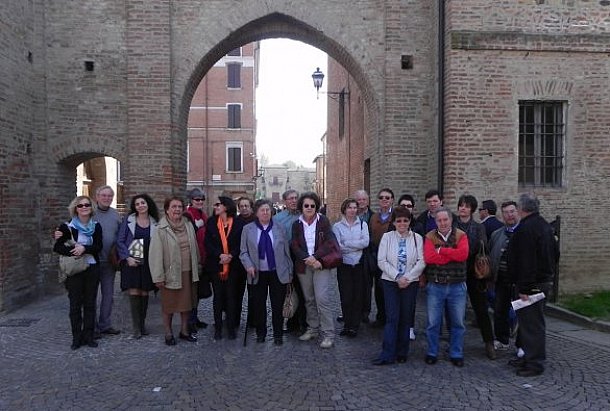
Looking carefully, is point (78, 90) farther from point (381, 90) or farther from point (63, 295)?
point (381, 90)

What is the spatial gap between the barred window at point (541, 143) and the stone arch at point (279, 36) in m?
2.72

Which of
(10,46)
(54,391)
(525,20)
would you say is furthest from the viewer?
(525,20)

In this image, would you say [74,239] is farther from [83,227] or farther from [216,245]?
[216,245]

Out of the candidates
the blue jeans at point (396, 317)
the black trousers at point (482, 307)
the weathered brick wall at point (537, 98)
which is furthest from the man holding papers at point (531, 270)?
the weathered brick wall at point (537, 98)

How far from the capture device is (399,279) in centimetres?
550

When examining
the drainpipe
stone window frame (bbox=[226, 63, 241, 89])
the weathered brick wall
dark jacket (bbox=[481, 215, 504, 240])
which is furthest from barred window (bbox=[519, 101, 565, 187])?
stone window frame (bbox=[226, 63, 241, 89])

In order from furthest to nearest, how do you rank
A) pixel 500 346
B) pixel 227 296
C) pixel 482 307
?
pixel 227 296 < pixel 500 346 < pixel 482 307

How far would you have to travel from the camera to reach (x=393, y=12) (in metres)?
9.72

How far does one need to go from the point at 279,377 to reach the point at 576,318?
464cm

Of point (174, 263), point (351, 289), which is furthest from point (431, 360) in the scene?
point (174, 263)

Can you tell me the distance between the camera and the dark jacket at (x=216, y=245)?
6.49 m

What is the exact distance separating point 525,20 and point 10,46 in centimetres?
880

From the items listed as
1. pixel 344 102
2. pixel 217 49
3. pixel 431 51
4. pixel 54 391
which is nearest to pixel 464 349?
pixel 54 391

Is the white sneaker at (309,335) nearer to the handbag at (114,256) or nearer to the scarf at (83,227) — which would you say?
the handbag at (114,256)
